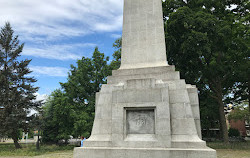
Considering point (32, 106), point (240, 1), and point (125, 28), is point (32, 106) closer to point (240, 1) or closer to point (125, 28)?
point (125, 28)

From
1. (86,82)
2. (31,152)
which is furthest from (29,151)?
(86,82)

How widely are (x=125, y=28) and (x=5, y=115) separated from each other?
19.8 m

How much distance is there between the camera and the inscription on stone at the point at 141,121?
692cm

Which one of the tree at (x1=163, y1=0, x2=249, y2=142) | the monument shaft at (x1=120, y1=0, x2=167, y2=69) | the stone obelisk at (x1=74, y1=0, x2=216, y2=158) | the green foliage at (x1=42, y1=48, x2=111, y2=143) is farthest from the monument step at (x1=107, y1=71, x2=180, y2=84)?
the green foliage at (x1=42, y1=48, x2=111, y2=143)

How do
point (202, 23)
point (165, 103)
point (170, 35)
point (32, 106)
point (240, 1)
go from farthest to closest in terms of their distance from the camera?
point (32, 106) < point (240, 1) < point (170, 35) < point (202, 23) < point (165, 103)

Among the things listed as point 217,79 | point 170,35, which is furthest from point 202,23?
point 217,79

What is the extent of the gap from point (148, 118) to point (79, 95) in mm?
18036

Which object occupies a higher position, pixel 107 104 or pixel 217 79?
pixel 217 79

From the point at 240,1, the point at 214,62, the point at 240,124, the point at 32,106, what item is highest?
Answer: the point at 240,1

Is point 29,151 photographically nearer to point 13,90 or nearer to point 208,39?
point 13,90

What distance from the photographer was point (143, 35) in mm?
9211

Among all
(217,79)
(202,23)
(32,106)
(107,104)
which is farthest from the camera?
(32,106)

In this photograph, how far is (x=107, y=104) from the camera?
305 inches

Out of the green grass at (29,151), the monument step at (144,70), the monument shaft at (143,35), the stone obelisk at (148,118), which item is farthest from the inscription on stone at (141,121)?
the green grass at (29,151)
